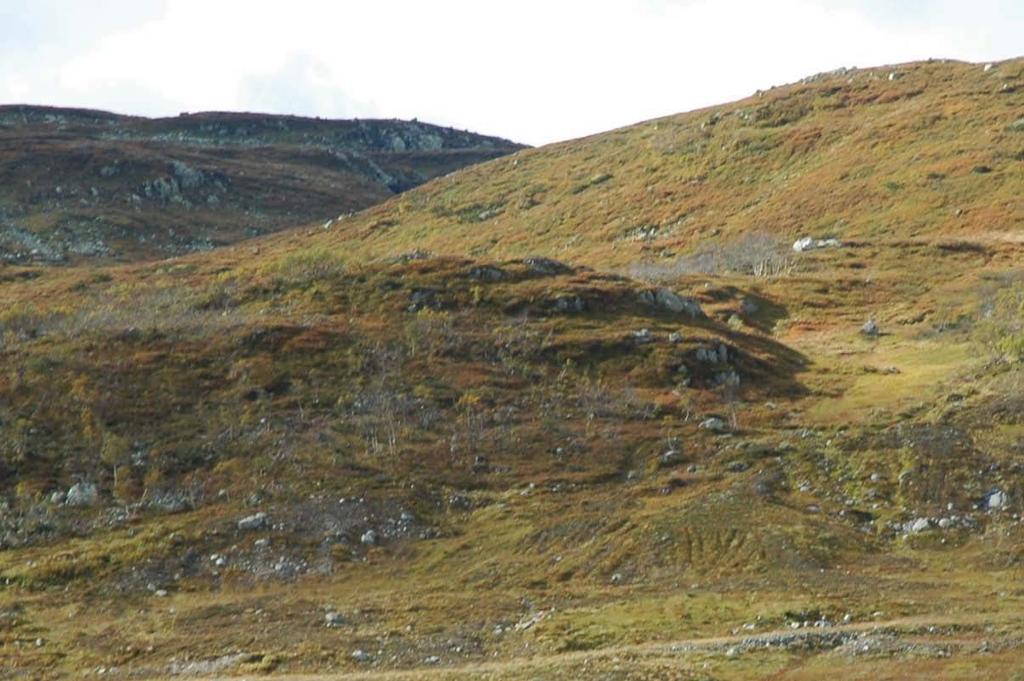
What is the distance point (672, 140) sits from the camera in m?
154

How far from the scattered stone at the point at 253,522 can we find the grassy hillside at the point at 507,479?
98 mm

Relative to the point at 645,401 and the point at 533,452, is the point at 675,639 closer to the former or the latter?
the point at 533,452

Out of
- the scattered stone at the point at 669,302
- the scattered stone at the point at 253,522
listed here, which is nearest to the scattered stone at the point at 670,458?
the scattered stone at the point at 253,522

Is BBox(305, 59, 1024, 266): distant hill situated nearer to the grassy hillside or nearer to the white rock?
the grassy hillside

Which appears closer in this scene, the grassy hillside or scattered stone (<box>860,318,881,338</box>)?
the grassy hillside

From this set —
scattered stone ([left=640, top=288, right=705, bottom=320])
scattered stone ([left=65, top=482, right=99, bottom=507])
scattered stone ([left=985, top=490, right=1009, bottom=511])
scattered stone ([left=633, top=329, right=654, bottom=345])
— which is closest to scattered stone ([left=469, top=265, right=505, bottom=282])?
scattered stone ([left=640, top=288, right=705, bottom=320])

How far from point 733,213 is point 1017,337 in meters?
67.3

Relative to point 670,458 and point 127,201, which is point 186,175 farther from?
point 670,458

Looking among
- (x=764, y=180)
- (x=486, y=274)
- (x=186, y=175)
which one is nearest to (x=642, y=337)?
(x=486, y=274)

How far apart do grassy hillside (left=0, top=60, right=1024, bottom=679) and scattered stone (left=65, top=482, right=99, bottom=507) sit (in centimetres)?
16

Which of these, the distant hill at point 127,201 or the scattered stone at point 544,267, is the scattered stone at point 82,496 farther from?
→ the distant hill at point 127,201

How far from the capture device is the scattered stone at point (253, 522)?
146 feet

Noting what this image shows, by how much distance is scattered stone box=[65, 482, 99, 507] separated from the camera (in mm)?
46625

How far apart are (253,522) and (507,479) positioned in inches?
360
